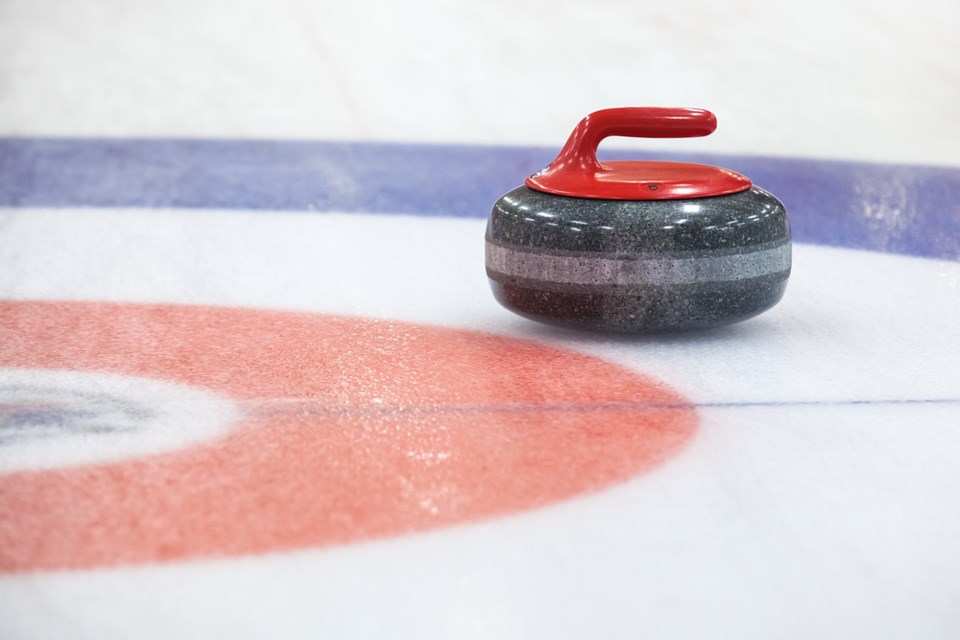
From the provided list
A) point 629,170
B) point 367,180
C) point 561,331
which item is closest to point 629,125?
point 629,170

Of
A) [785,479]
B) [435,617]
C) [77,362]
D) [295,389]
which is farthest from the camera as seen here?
[77,362]

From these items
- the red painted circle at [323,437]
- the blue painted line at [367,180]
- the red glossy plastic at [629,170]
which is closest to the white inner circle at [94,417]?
the red painted circle at [323,437]

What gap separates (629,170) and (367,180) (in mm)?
1638

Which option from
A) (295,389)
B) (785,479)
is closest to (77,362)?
(295,389)

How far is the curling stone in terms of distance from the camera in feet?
6.29

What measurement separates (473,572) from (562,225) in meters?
0.85

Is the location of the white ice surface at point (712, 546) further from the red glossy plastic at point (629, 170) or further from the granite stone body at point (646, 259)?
the red glossy plastic at point (629, 170)

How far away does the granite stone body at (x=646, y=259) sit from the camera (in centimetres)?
191

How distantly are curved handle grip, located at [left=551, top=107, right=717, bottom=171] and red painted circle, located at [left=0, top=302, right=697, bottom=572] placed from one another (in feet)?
1.08

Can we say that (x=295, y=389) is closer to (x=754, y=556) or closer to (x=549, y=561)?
(x=549, y=561)

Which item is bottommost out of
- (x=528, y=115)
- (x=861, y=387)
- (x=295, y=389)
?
(x=528, y=115)

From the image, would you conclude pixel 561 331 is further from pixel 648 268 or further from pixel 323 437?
pixel 323 437

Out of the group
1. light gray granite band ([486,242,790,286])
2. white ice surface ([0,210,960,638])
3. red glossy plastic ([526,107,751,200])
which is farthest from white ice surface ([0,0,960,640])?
red glossy plastic ([526,107,751,200])

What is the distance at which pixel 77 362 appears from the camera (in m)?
1.92
